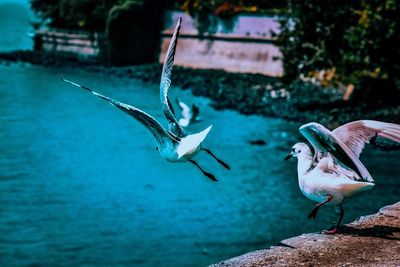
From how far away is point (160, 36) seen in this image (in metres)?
44.5

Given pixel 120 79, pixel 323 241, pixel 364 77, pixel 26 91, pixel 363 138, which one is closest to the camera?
pixel 323 241

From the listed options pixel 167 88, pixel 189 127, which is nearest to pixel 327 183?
pixel 167 88

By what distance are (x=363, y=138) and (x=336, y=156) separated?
1.02ft

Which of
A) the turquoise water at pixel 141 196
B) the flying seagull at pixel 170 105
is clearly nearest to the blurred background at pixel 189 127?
the turquoise water at pixel 141 196

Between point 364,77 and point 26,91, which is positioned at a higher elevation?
point 364,77

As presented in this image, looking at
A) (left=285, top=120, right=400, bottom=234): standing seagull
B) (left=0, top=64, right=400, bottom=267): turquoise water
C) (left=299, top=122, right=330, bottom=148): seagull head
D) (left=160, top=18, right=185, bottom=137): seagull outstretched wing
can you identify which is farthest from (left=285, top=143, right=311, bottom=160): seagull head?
(left=0, top=64, right=400, bottom=267): turquoise water

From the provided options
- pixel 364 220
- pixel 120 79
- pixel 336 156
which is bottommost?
pixel 120 79

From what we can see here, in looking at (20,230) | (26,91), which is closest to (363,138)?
(20,230)

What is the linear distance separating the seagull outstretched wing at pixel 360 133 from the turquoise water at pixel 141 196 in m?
8.11

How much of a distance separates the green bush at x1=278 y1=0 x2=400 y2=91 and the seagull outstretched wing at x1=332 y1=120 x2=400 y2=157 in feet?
65.7

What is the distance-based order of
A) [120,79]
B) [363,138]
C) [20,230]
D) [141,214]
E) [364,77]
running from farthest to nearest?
1. [120,79]
2. [364,77]
3. [141,214]
4. [20,230]
5. [363,138]

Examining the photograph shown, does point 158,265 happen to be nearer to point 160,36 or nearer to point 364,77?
point 364,77

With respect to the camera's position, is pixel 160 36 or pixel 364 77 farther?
pixel 160 36

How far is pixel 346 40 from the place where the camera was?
25906 mm
